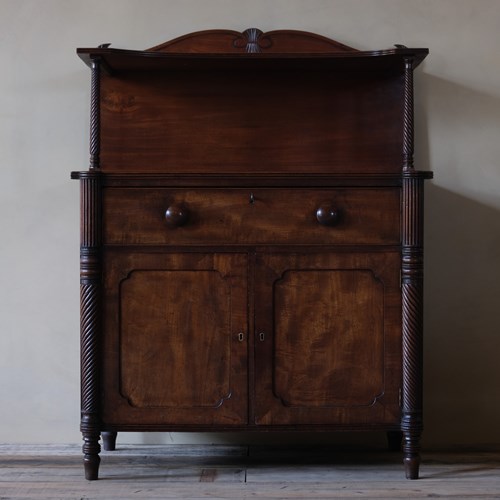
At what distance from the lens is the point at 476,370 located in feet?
8.08

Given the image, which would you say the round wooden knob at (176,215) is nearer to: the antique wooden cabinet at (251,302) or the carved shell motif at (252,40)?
the antique wooden cabinet at (251,302)

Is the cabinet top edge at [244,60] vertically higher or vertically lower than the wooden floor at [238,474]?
higher

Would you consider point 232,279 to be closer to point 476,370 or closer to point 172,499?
point 172,499

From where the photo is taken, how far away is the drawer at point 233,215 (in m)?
2.02

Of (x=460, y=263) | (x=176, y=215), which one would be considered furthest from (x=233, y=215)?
(x=460, y=263)

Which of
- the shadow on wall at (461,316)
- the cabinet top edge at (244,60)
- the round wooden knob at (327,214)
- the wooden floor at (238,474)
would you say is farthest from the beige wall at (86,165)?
the round wooden knob at (327,214)

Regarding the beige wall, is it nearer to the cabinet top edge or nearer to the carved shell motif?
the carved shell motif

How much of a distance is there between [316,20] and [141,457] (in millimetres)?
1578

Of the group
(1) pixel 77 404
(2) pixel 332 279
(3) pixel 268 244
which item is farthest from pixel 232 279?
(1) pixel 77 404

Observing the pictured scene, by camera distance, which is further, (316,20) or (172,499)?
(316,20)

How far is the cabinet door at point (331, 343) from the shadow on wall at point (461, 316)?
1.57ft

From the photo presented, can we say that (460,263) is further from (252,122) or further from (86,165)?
(86,165)

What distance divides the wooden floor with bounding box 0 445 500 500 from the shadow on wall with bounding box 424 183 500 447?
0.15 meters

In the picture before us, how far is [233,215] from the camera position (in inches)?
79.7
